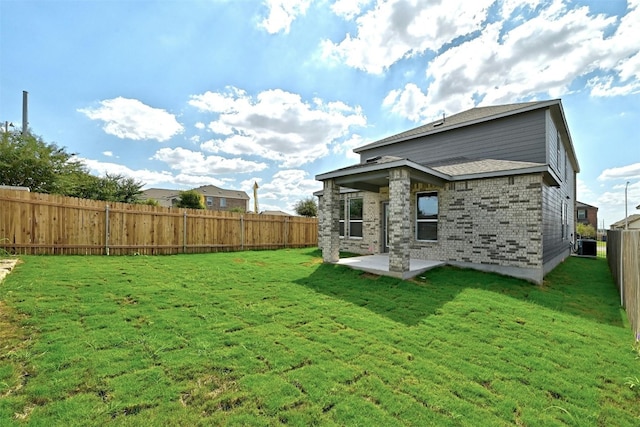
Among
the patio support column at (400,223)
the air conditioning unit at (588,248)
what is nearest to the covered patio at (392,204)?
the patio support column at (400,223)

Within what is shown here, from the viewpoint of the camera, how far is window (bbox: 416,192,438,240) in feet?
31.9

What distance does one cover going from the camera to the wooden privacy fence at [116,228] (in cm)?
822

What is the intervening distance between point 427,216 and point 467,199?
141cm

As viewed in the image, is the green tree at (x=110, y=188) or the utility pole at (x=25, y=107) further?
the green tree at (x=110, y=188)

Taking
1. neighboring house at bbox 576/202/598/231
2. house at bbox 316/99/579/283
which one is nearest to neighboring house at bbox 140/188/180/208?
house at bbox 316/99/579/283

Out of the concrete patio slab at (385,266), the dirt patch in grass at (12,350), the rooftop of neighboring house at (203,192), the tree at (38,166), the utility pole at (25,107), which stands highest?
the utility pole at (25,107)

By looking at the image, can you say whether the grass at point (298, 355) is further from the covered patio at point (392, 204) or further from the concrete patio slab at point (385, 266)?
the covered patio at point (392, 204)

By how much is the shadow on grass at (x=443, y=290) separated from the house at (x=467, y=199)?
0.58m

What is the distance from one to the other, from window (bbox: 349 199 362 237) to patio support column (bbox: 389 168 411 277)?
16.4ft

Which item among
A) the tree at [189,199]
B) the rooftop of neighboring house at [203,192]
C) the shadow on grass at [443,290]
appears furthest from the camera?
the rooftop of neighboring house at [203,192]

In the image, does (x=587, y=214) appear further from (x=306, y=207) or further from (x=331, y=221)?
(x=331, y=221)

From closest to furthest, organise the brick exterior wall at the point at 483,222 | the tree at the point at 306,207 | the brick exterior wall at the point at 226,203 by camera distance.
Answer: the brick exterior wall at the point at 483,222
the tree at the point at 306,207
the brick exterior wall at the point at 226,203

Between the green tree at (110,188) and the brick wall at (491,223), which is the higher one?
the green tree at (110,188)

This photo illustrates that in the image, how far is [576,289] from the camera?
25.3 feet
